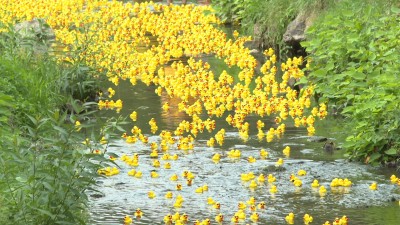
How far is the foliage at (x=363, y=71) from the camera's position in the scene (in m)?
11.1

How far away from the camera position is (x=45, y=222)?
7.80 m

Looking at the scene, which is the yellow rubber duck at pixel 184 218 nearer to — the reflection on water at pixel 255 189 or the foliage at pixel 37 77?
the reflection on water at pixel 255 189

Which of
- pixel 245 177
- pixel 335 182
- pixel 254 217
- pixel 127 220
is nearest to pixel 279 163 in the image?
pixel 245 177

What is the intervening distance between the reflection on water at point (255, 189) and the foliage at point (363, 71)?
0.28m

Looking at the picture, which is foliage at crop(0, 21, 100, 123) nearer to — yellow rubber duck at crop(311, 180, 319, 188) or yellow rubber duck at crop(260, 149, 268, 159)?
yellow rubber duck at crop(260, 149, 268, 159)

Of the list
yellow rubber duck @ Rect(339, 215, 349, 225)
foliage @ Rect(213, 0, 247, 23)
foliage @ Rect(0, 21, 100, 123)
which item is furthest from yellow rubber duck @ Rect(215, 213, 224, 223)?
foliage @ Rect(213, 0, 247, 23)

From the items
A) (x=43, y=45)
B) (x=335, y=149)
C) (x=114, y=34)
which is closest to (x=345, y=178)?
(x=335, y=149)

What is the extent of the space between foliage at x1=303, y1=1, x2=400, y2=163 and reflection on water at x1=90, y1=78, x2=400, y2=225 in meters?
0.28

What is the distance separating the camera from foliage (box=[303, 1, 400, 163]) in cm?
1113

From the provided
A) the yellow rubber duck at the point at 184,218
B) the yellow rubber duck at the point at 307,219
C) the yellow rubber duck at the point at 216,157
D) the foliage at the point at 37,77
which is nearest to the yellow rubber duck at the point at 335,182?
the yellow rubber duck at the point at 307,219

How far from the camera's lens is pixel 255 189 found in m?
10.3

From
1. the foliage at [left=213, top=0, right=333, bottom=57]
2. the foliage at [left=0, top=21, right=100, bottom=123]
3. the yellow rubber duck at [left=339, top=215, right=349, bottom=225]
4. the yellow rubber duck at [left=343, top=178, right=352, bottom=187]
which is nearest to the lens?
the yellow rubber duck at [left=339, top=215, right=349, bottom=225]

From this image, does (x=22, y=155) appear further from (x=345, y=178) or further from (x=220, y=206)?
(x=345, y=178)

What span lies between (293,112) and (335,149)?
1.82 metres
